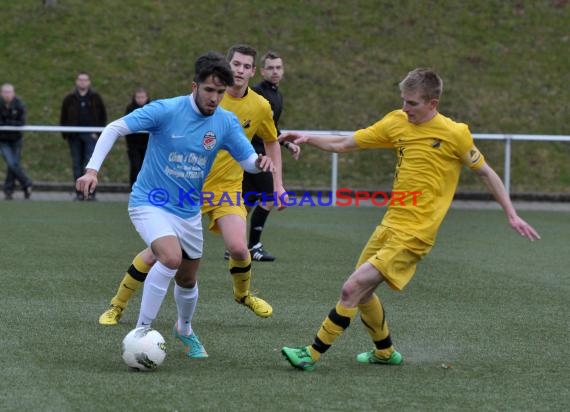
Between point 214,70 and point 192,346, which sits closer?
point 214,70

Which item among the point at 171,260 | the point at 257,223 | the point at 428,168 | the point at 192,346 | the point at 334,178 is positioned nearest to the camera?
the point at 171,260

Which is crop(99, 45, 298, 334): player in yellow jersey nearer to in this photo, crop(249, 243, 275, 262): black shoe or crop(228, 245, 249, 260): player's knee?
crop(228, 245, 249, 260): player's knee

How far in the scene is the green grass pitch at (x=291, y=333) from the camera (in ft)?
18.8

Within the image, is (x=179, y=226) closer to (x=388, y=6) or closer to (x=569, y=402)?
(x=569, y=402)

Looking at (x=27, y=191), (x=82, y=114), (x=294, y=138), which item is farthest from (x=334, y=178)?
(x=294, y=138)

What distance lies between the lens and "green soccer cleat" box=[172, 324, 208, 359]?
681cm

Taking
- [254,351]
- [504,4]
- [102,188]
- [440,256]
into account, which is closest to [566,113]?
[504,4]

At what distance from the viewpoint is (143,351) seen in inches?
245

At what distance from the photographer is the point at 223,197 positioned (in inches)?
329

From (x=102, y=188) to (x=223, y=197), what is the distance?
13.0 m

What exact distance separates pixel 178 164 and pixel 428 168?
1.41 m

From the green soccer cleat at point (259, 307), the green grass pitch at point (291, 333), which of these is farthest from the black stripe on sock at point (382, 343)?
the green soccer cleat at point (259, 307)

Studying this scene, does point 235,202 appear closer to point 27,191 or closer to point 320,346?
point 320,346

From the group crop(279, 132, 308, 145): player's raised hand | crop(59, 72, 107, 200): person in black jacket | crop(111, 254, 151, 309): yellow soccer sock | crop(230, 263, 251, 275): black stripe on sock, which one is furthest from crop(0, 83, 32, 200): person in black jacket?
crop(279, 132, 308, 145): player's raised hand
